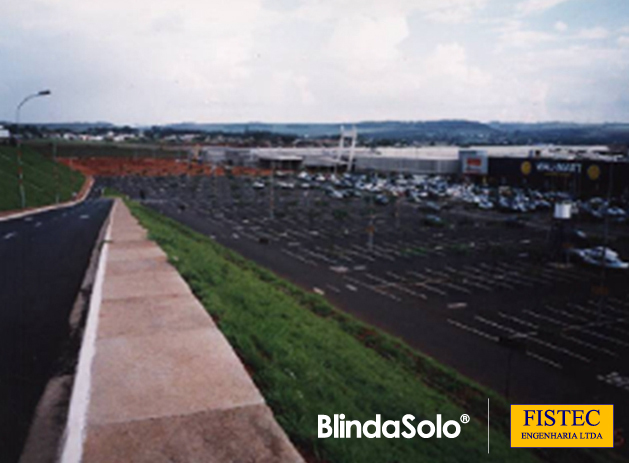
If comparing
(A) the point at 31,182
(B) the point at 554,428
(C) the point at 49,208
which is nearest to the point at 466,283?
(B) the point at 554,428

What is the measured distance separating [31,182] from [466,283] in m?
44.9

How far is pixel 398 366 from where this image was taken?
15188 mm

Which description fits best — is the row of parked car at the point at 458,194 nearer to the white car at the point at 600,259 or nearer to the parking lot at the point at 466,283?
the parking lot at the point at 466,283

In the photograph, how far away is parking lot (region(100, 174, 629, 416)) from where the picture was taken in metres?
18.5

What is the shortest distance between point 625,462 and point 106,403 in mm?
12711

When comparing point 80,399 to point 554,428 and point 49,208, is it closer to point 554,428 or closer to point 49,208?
point 554,428

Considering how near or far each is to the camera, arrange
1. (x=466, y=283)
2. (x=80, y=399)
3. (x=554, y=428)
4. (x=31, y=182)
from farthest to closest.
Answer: (x=31, y=182), (x=466, y=283), (x=554, y=428), (x=80, y=399)

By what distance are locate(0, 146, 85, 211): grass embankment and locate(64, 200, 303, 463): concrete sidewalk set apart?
35433 millimetres

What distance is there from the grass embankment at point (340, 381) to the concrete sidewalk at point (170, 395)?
407 millimetres

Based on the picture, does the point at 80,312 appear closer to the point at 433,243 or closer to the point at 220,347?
the point at 220,347

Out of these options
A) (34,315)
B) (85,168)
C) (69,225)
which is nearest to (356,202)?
(69,225)

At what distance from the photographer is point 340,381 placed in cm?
991

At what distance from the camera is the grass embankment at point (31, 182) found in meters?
43.3

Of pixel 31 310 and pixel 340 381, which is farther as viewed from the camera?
pixel 31 310
